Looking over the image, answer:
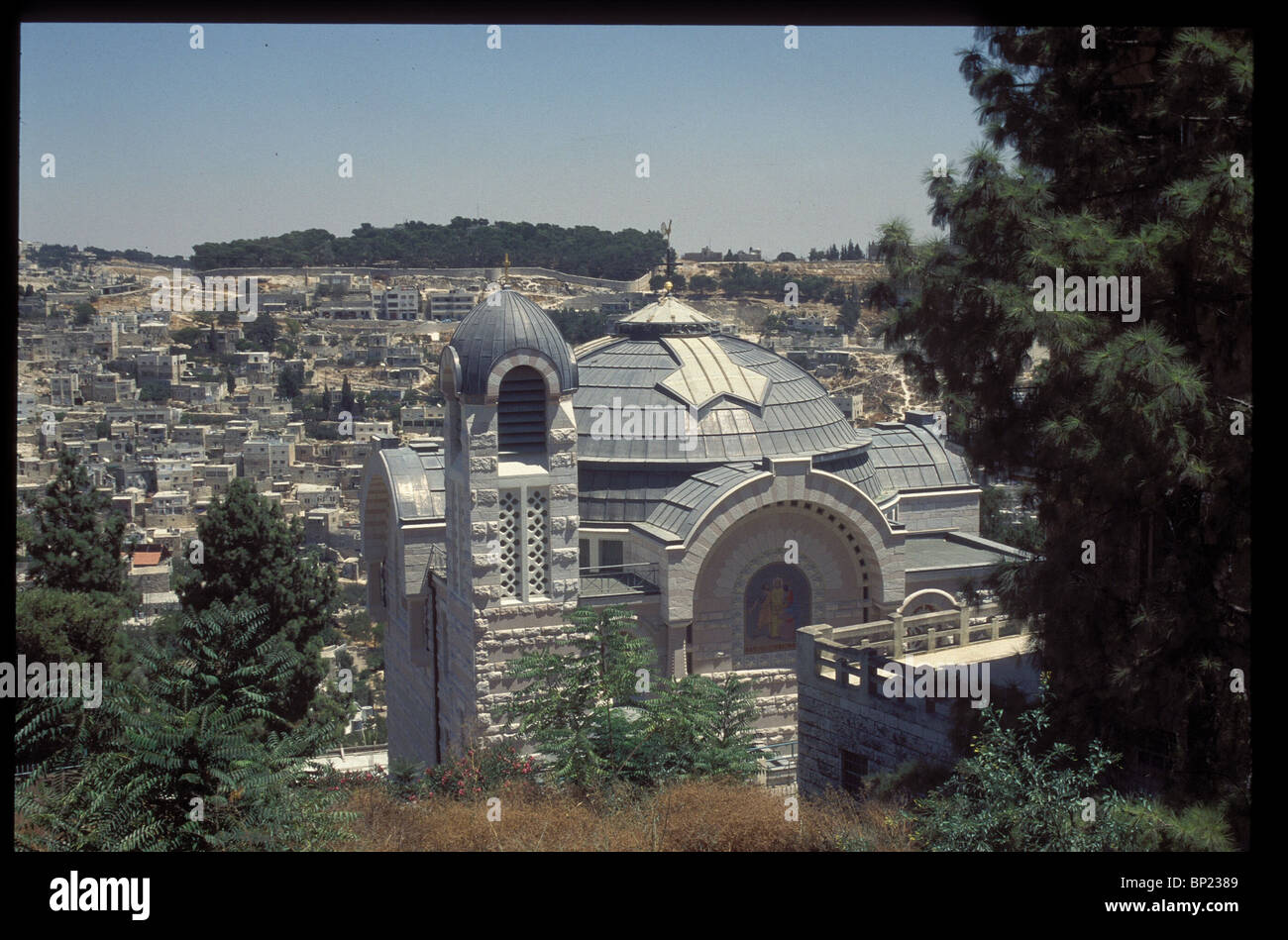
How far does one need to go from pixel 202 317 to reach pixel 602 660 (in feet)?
341

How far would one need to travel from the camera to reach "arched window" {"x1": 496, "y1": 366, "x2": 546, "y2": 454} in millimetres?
18109

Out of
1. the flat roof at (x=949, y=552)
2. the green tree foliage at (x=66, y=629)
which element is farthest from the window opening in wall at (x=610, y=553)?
the green tree foliage at (x=66, y=629)

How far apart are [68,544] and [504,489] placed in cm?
1244

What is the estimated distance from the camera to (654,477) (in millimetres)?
21219

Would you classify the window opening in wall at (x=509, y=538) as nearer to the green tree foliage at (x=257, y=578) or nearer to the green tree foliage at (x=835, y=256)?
the green tree foliage at (x=257, y=578)

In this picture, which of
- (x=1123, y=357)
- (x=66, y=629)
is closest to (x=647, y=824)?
(x=1123, y=357)

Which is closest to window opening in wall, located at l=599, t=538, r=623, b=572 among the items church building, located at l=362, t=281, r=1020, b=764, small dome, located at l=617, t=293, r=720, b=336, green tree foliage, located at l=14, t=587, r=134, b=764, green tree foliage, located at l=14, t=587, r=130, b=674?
church building, located at l=362, t=281, r=1020, b=764

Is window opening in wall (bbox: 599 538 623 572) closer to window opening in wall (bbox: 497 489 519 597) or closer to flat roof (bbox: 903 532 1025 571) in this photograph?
window opening in wall (bbox: 497 489 519 597)

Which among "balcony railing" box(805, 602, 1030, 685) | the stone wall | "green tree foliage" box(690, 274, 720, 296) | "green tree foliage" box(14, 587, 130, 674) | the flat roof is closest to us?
the stone wall

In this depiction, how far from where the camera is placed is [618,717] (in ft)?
46.5

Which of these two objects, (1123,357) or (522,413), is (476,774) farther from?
(1123,357)

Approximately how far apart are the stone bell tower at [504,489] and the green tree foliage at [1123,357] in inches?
272

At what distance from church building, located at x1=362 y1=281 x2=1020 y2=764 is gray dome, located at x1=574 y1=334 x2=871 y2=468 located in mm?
39
